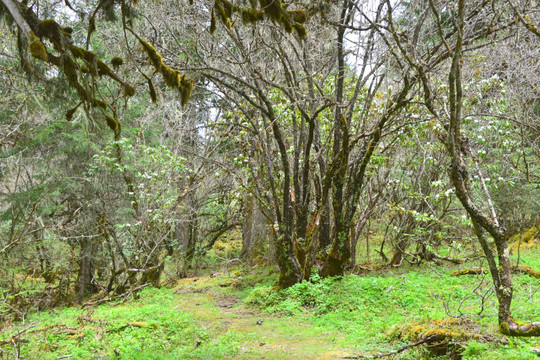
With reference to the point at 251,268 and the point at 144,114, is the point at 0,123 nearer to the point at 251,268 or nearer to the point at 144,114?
the point at 144,114

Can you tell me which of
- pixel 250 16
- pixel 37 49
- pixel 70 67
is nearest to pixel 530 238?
pixel 250 16

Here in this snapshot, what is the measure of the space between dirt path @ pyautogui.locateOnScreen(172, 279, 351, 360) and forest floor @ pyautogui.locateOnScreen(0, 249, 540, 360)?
17mm

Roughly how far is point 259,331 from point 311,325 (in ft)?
3.09

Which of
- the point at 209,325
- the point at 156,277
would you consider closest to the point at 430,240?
the point at 209,325

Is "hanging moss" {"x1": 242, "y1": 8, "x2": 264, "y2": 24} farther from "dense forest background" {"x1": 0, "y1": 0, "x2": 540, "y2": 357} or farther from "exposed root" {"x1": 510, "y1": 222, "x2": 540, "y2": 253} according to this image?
"exposed root" {"x1": 510, "y1": 222, "x2": 540, "y2": 253}

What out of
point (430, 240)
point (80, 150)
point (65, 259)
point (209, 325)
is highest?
point (80, 150)

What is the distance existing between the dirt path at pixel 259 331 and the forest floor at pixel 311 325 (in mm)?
17

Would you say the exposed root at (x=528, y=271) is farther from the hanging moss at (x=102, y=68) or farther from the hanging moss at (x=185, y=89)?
the hanging moss at (x=102, y=68)

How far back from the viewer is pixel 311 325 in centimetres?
721

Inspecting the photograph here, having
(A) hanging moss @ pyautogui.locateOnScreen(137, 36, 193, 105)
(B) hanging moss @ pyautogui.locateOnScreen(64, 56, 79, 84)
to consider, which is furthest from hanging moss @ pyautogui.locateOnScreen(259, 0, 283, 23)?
(B) hanging moss @ pyautogui.locateOnScreen(64, 56, 79, 84)

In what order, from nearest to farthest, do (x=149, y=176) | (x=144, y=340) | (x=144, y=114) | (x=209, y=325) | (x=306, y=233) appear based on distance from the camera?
(x=144, y=340) → (x=209, y=325) → (x=306, y=233) → (x=149, y=176) → (x=144, y=114)

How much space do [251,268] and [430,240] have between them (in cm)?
621

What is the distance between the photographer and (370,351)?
495 cm

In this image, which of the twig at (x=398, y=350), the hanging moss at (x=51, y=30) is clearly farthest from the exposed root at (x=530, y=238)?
the hanging moss at (x=51, y=30)
